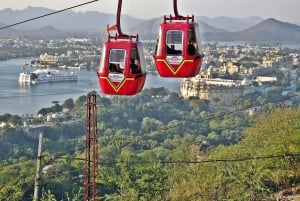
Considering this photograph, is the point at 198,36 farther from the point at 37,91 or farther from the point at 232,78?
the point at 37,91

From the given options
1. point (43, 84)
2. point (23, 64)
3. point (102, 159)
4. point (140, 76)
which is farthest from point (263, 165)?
point (23, 64)

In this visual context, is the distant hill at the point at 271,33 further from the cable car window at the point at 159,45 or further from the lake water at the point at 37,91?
the cable car window at the point at 159,45

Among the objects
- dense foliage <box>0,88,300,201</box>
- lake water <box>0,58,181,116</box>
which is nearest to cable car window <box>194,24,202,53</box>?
dense foliage <box>0,88,300,201</box>

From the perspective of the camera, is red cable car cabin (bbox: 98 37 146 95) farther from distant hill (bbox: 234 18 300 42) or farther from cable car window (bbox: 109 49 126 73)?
distant hill (bbox: 234 18 300 42)

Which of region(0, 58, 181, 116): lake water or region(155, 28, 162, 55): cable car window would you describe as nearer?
region(155, 28, 162, 55): cable car window

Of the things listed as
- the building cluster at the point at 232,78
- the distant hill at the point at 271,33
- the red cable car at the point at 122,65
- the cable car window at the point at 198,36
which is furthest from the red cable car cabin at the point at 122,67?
the distant hill at the point at 271,33

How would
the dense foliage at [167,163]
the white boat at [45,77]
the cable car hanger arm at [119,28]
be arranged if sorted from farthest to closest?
the white boat at [45,77] < the dense foliage at [167,163] < the cable car hanger arm at [119,28]

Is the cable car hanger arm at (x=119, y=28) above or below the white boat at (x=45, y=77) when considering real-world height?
above
